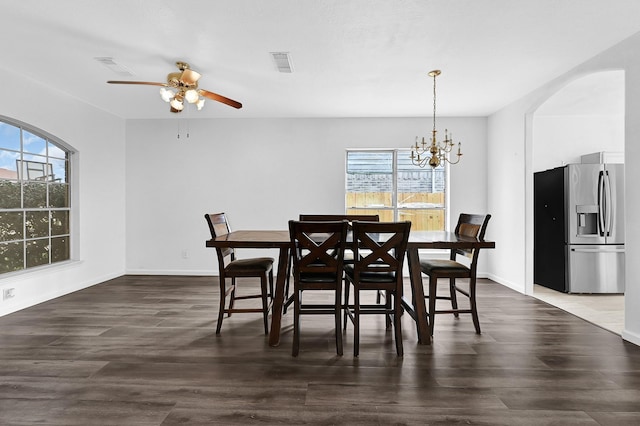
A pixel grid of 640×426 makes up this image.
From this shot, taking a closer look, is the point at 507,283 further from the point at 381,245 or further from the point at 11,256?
the point at 11,256

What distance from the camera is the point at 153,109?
203 inches

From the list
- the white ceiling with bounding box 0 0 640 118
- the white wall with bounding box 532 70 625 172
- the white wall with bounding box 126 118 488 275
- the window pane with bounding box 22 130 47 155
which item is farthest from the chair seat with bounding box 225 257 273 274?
the white wall with bounding box 532 70 625 172

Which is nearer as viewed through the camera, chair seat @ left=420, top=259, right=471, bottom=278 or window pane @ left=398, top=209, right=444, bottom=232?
chair seat @ left=420, top=259, right=471, bottom=278

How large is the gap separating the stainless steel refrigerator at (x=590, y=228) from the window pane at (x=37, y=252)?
6.50 meters

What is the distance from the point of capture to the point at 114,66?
11.7 feet

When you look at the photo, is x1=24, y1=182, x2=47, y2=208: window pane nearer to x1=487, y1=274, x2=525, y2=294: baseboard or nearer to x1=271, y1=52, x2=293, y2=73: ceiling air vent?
x1=271, y1=52, x2=293, y2=73: ceiling air vent

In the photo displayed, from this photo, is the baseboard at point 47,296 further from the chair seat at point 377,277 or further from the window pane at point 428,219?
the window pane at point 428,219

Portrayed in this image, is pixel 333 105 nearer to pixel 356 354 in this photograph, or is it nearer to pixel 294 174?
pixel 294 174

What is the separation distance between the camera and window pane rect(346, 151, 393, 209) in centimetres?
577

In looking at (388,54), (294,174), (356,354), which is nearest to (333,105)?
(294,174)

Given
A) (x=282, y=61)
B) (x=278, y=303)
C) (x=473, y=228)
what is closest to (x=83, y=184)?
(x=282, y=61)

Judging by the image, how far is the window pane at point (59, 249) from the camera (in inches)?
175

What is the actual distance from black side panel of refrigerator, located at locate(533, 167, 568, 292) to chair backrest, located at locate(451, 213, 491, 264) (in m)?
1.91

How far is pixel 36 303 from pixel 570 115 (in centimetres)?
753
